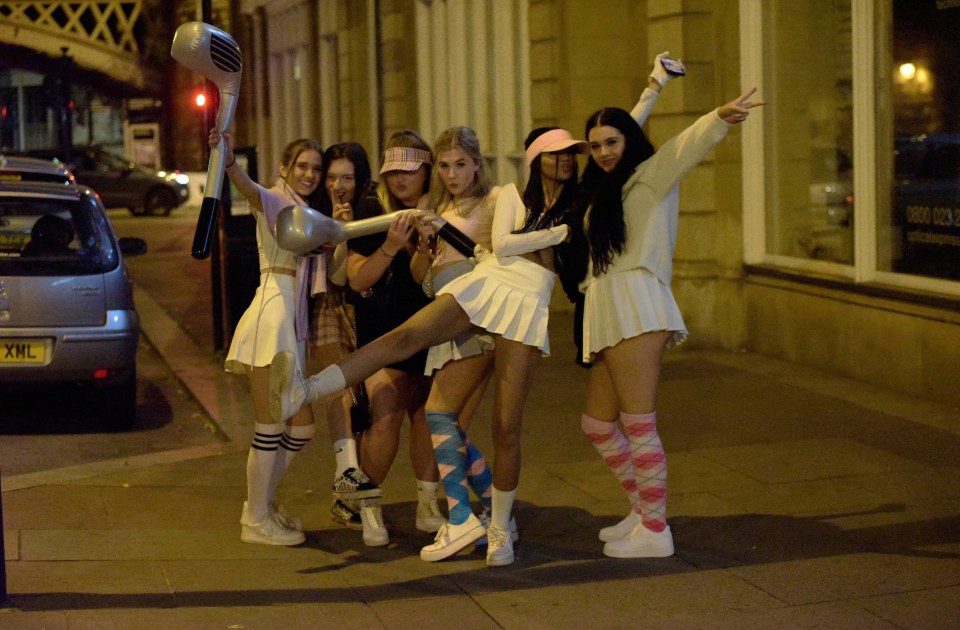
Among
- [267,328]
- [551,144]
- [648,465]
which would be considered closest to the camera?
[551,144]

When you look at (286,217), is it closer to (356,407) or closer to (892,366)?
(356,407)

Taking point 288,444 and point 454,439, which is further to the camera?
point 288,444

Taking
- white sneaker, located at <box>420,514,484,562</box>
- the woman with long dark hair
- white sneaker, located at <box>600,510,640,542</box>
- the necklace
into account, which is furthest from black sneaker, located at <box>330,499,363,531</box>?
the necklace

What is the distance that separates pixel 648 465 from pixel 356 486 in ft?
4.26

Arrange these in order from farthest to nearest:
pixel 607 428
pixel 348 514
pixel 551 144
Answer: pixel 348 514, pixel 607 428, pixel 551 144

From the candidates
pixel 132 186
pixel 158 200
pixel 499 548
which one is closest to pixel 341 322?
pixel 499 548

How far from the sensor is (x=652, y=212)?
566 centimetres

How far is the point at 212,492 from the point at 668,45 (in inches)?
229

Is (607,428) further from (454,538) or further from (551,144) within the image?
(551,144)

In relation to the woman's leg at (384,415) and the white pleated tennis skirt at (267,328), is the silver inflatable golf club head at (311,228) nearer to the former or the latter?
the white pleated tennis skirt at (267,328)

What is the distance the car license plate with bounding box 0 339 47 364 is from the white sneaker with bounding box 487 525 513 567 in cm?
434

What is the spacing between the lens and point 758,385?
31.8ft

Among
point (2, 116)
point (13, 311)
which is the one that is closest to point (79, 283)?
point (13, 311)

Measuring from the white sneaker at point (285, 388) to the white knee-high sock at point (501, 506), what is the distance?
0.92 meters
